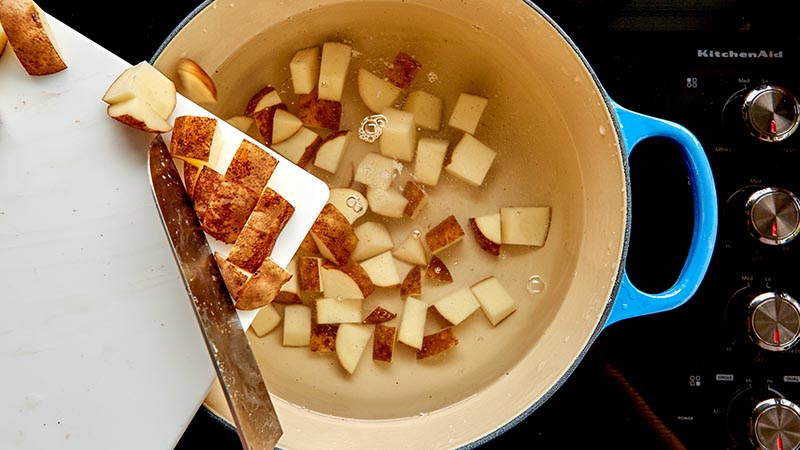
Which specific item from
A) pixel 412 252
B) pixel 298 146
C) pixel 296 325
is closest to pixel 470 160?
pixel 412 252

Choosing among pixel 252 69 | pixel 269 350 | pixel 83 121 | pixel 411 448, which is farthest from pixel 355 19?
pixel 411 448

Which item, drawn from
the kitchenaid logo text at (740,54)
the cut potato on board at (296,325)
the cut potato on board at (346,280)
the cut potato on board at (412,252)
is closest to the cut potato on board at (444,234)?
the cut potato on board at (412,252)

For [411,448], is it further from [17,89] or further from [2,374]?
[17,89]

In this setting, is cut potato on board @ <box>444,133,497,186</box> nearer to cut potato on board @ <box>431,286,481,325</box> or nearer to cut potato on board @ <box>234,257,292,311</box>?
cut potato on board @ <box>431,286,481,325</box>

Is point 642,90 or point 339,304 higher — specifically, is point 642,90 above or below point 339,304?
above

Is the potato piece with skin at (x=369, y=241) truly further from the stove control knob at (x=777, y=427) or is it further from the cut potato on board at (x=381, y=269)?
the stove control knob at (x=777, y=427)

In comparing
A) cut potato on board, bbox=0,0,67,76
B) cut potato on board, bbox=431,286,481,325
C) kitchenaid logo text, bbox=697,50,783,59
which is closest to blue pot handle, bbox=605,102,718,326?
kitchenaid logo text, bbox=697,50,783,59
